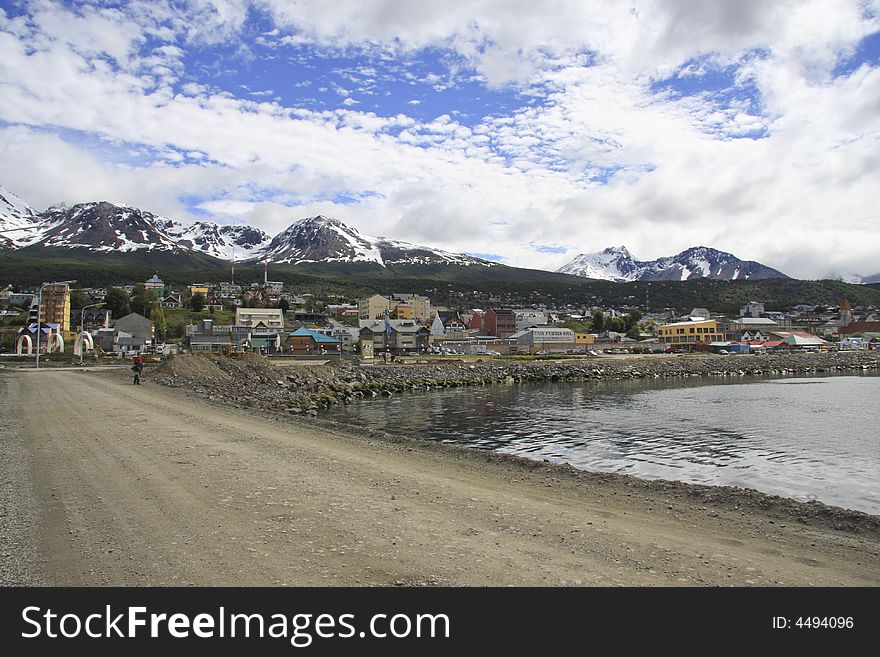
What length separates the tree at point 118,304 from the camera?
107 m

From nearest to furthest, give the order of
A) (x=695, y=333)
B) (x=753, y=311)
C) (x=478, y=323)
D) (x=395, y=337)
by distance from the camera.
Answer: (x=395, y=337) < (x=695, y=333) < (x=478, y=323) < (x=753, y=311)

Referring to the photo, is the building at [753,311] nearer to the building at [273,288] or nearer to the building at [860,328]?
the building at [860,328]

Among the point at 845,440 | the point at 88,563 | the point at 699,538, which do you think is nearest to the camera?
the point at 88,563

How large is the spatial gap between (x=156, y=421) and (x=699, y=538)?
1502cm

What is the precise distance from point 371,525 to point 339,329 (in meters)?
87.5

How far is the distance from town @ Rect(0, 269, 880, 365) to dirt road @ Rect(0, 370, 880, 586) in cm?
4179

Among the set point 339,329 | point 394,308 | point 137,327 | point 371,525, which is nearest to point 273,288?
point 394,308

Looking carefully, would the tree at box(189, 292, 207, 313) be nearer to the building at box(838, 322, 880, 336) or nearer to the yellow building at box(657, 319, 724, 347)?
the yellow building at box(657, 319, 724, 347)

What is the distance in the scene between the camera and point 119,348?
78875mm

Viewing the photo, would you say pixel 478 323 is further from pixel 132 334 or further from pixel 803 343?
pixel 132 334

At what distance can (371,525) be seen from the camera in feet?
23.4

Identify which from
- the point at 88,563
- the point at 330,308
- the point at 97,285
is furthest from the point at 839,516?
the point at 97,285
